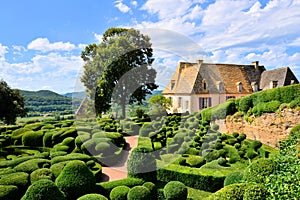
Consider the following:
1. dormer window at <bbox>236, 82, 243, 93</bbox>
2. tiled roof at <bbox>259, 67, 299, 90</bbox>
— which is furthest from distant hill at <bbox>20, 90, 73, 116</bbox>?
tiled roof at <bbox>259, 67, 299, 90</bbox>

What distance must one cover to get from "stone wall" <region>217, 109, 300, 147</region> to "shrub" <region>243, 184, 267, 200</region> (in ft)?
29.4

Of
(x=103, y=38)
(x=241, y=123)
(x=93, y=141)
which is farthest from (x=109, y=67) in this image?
(x=241, y=123)

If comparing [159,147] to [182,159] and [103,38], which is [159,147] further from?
[103,38]

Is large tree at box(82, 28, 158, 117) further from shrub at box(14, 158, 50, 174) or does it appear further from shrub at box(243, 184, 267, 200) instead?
shrub at box(243, 184, 267, 200)

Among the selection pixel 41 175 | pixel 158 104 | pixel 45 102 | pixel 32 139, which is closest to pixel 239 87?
pixel 158 104

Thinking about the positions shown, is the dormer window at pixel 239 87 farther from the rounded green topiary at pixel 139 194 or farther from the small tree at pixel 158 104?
the rounded green topiary at pixel 139 194

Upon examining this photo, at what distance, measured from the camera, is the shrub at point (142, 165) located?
9.32m

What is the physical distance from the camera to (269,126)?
14.0m

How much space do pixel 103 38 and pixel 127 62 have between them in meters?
4.37

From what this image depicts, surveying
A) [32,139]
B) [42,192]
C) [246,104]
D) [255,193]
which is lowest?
[42,192]

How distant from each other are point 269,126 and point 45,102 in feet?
118

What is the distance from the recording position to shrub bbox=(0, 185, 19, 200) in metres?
7.44

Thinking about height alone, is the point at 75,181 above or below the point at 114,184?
above

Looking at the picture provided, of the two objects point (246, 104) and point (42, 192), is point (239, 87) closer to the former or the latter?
point (246, 104)
